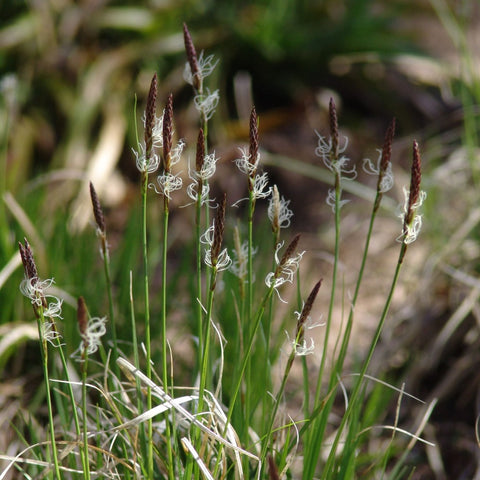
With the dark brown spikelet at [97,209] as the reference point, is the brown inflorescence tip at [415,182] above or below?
above

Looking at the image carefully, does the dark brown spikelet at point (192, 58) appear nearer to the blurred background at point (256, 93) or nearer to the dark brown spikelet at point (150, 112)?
the dark brown spikelet at point (150, 112)

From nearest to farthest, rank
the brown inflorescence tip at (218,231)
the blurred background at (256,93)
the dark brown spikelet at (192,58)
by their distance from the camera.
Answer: the brown inflorescence tip at (218,231) < the dark brown spikelet at (192,58) < the blurred background at (256,93)

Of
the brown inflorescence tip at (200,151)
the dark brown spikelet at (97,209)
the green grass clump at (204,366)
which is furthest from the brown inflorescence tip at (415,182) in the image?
the dark brown spikelet at (97,209)

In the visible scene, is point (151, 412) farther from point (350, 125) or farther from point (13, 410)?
point (350, 125)

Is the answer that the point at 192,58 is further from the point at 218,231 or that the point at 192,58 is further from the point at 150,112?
the point at 218,231

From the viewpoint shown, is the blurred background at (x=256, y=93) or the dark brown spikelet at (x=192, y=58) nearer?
the dark brown spikelet at (x=192, y=58)

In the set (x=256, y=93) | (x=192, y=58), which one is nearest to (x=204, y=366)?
(x=192, y=58)

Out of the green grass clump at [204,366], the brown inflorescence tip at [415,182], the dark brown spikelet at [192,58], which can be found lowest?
the green grass clump at [204,366]

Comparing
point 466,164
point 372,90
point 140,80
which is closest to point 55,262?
point 466,164

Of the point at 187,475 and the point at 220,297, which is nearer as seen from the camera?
the point at 187,475
